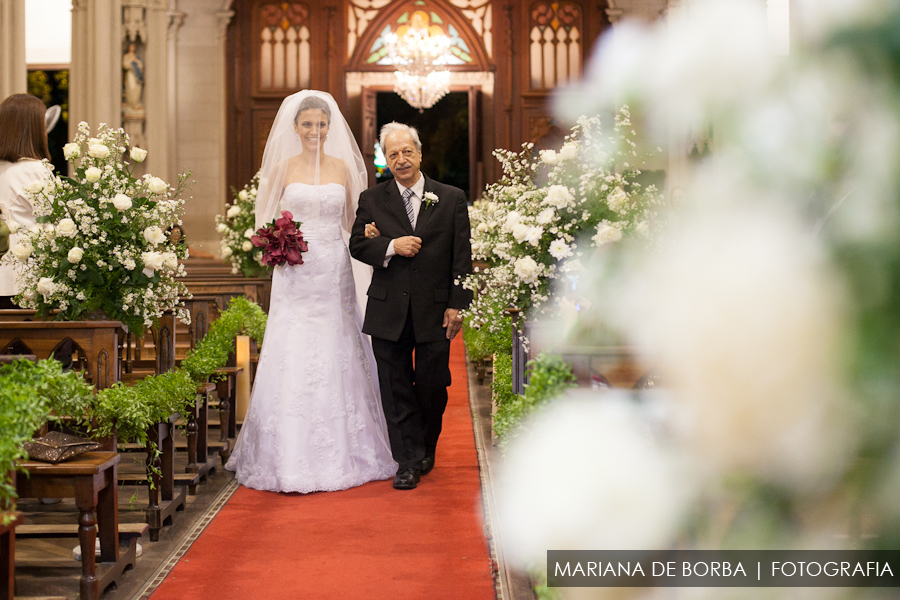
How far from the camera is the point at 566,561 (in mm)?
630

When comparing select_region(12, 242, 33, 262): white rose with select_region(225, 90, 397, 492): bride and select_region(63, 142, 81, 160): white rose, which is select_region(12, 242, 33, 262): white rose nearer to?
select_region(63, 142, 81, 160): white rose

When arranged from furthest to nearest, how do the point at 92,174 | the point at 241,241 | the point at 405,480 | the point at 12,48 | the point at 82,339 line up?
1. the point at 241,241
2. the point at 12,48
3. the point at 405,480
4. the point at 92,174
5. the point at 82,339

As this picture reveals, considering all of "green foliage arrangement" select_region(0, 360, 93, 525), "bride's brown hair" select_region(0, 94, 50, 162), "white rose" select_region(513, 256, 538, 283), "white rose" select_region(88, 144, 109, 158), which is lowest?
"green foliage arrangement" select_region(0, 360, 93, 525)

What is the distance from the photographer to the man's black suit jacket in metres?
4.56

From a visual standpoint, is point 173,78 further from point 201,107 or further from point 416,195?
point 416,195

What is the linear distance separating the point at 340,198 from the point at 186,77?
376 inches

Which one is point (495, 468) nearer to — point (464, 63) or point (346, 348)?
point (346, 348)

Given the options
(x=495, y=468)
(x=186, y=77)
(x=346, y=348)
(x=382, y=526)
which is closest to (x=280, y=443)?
(x=346, y=348)

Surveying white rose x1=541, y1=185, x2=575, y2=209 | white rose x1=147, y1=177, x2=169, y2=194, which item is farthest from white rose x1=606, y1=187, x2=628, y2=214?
white rose x1=147, y1=177, x2=169, y2=194

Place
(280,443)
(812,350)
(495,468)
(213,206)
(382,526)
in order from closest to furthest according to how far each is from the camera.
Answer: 1. (812,350)
2. (382,526)
3. (280,443)
4. (495,468)
5. (213,206)

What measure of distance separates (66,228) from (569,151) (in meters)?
2.26

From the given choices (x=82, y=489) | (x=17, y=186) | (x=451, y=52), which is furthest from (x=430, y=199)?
(x=451, y=52)

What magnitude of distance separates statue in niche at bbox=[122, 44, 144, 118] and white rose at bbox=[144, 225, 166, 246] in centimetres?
826

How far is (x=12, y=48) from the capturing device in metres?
7.42
